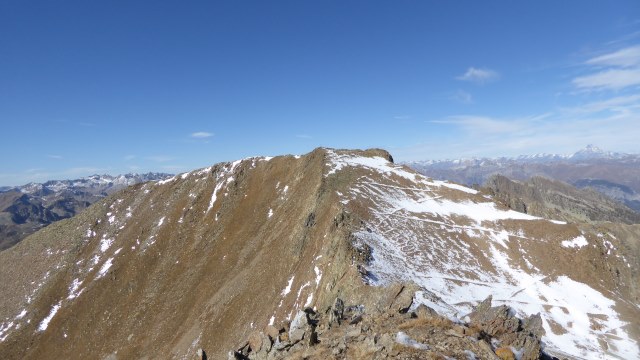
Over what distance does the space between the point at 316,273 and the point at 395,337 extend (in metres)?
38.3

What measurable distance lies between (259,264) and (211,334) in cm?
1449

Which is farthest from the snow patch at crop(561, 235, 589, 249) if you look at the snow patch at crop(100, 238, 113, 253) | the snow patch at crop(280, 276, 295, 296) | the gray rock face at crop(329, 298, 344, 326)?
the snow patch at crop(100, 238, 113, 253)

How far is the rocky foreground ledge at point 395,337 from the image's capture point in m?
15.4

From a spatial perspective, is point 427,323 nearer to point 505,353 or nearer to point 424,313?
point 424,313

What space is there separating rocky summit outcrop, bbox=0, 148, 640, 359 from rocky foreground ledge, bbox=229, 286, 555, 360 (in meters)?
0.10

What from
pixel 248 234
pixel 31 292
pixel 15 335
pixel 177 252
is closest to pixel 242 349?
pixel 248 234

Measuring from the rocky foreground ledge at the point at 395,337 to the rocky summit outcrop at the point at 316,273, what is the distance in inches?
3.8

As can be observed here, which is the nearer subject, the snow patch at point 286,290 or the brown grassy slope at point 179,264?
the snow patch at point 286,290

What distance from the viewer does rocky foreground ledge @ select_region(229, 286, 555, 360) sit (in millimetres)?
15422

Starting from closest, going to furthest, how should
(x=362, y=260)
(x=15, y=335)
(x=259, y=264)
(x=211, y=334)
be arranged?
(x=362, y=260)
(x=211, y=334)
(x=259, y=264)
(x=15, y=335)

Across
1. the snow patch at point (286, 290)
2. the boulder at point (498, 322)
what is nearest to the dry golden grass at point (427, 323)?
the boulder at point (498, 322)

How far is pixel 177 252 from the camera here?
94375 millimetres

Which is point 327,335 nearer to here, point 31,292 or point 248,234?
point 248,234

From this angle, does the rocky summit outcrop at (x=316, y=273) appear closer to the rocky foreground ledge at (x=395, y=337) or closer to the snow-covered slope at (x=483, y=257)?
the rocky foreground ledge at (x=395, y=337)
